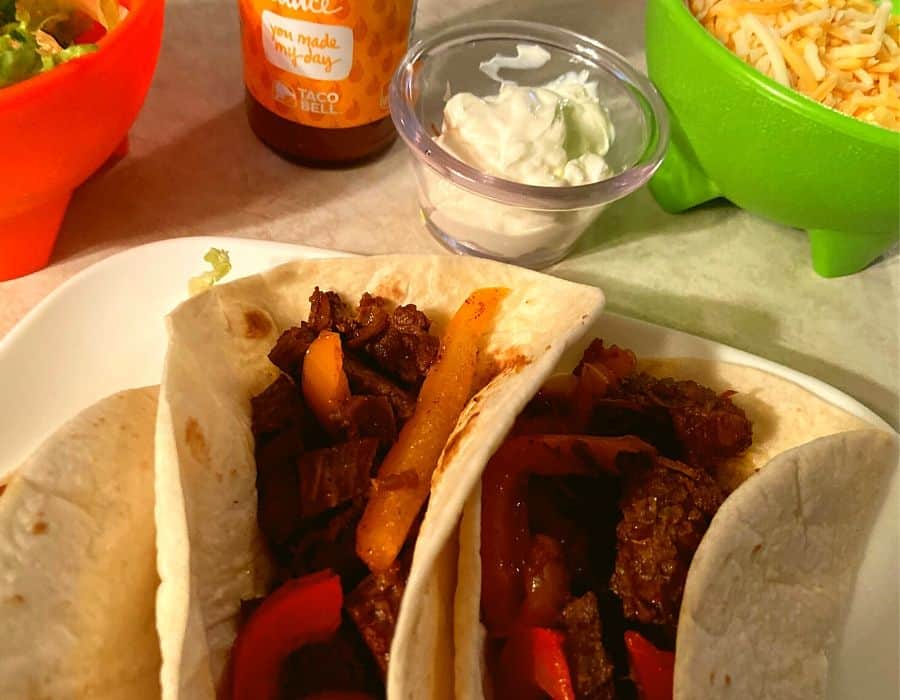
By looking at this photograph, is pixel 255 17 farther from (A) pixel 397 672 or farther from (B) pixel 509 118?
(A) pixel 397 672

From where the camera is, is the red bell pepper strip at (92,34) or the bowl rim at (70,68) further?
the red bell pepper strip at (92,34)

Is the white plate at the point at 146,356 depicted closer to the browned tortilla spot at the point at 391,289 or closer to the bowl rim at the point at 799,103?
the browned tortilla spot at the point at 391,289

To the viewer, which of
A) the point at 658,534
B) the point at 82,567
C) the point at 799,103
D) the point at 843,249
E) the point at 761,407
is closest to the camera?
the point at 82,567

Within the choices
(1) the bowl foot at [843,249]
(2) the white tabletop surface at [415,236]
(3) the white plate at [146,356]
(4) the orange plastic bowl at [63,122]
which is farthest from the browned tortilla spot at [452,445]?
(1) the bowl foot at [843,249]

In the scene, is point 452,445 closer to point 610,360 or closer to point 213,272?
point 610,360

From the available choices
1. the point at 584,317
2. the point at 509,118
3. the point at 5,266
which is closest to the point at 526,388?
the point at 584,317

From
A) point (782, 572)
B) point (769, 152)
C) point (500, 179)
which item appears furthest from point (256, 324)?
point (769, 152)
